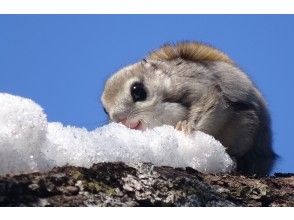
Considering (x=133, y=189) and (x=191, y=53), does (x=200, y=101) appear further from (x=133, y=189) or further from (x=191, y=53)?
(x=133, y=189)

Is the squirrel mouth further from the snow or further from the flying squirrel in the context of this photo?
the snow

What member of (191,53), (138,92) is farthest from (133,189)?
(191,53)

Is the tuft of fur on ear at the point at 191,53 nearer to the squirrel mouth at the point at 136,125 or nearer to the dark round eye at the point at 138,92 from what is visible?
the dark round eye at the point at 138,92

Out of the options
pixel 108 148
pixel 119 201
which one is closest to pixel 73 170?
pixel 119 201

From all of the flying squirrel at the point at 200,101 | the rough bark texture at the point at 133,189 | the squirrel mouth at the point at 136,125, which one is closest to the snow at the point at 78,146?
the rough bark texture at the point at 133,189

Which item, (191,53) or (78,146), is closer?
(78,146)

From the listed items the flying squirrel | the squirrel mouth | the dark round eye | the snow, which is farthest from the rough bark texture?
the dark round eye

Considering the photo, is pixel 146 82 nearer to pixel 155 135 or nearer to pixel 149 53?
pixel 149 53
